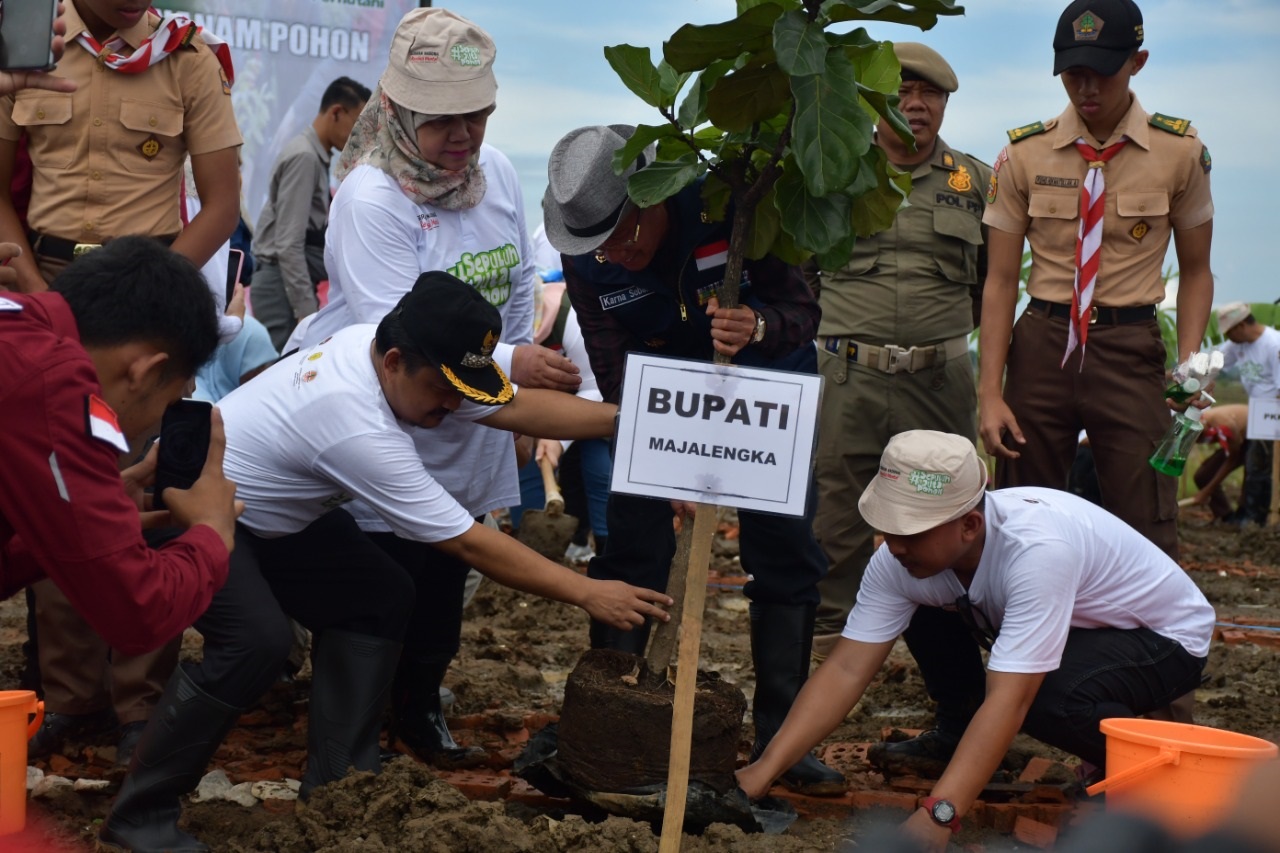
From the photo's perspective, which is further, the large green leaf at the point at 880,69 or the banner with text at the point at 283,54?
the banner with text at the point at 283,54

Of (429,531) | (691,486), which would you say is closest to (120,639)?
(429,531)

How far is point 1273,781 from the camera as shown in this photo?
1.18 m

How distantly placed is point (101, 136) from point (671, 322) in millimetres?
1749

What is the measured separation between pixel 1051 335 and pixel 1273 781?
12.5ft

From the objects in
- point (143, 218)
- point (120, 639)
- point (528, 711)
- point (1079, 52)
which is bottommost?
point (528, 711)

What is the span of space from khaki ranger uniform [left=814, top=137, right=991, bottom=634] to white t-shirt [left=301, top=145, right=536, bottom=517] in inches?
63.1

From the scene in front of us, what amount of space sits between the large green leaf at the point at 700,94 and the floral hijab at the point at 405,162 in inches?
33.6

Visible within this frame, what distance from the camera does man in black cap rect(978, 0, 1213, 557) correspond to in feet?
15.4

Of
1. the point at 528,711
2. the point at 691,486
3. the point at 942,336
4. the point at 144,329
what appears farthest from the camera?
the point at 942,336

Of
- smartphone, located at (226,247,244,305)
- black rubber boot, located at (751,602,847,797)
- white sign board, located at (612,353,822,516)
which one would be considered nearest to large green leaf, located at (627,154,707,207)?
white sign board, located at (612,353,822,516)

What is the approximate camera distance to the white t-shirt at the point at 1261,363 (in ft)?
37.0

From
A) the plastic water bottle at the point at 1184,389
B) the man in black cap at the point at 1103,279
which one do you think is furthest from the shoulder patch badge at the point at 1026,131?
the plastic water bottle at the point at 1184,389

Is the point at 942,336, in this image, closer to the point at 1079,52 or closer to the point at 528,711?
the point at 1079,52

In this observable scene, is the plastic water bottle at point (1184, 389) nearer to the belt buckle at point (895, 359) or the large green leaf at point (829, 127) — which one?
the belt buckle at point (895, 359)
